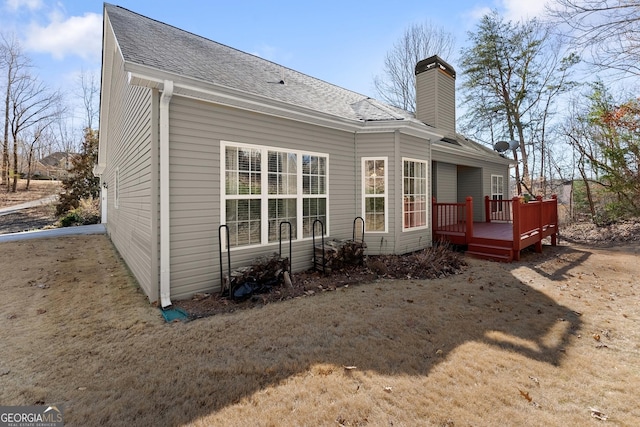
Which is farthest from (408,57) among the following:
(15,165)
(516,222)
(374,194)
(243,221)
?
(15,165)

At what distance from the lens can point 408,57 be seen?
18.3 meters

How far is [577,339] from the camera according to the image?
11.0 feet

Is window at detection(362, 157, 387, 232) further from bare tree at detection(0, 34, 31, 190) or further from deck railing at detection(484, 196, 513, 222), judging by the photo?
bare tree at detection(0, 34, 31, 190)

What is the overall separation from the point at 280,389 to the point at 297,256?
3500 millimetres

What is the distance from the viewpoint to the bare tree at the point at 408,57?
17.8 m

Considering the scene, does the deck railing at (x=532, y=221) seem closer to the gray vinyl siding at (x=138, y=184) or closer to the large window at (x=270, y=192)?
the large window at (x=270, y=192)

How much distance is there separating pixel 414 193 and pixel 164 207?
563 cm

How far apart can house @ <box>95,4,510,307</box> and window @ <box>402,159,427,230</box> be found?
43 mm

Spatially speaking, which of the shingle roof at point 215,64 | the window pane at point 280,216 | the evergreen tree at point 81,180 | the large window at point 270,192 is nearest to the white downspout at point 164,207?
the shingle roof at point 215,64

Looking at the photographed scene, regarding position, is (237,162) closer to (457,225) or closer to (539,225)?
(457,225)

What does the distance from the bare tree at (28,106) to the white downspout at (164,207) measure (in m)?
31.0

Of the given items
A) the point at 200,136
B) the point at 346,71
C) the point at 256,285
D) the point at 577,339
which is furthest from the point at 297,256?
the point at 346,71

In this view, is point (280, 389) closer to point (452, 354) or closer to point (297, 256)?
point (452, 354)

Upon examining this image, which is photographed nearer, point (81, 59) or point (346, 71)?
point (346, 71)
